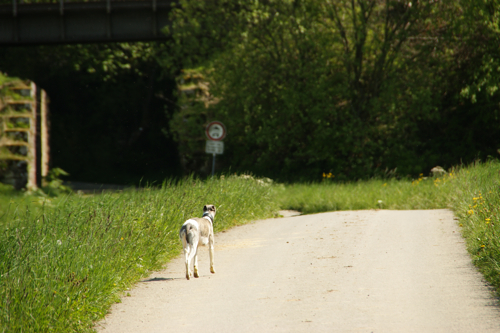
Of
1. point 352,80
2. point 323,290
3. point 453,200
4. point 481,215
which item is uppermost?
point 352,80

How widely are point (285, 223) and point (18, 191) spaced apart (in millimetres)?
11703

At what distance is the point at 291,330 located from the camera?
5.27 metres

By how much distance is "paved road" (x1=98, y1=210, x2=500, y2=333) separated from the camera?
5.48 m

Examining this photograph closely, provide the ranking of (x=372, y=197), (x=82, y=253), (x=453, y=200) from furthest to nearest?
1. (x=372, y=197)
2. (x=453, y=200)
3. (x=82, y=253)

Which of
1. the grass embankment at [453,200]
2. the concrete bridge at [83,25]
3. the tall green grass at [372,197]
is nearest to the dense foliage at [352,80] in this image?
the concrete bridge at [83,25]

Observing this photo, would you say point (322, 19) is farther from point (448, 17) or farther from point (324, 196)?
A: point (324, 196)

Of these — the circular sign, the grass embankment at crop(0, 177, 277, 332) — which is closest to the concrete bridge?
the circular sign

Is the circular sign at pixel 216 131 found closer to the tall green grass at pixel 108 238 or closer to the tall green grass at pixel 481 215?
the tall green grass at pixel 108 238

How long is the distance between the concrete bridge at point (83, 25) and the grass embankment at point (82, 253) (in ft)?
65.9

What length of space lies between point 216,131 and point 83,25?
1494 cm

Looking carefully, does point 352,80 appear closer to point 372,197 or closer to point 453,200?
point 372,197

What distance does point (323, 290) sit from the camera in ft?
21.8

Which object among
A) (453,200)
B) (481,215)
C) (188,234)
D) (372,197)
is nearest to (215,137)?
(372,197)

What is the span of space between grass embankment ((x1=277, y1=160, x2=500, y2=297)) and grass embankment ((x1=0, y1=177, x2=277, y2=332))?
4.46m
